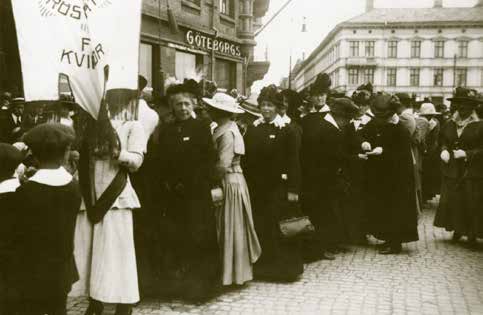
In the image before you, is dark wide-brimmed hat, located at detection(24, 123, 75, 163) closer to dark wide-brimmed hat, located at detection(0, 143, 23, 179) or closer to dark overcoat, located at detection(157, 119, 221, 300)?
dark wide-brimmed hat, located at detection(0, 143, 23, 179)

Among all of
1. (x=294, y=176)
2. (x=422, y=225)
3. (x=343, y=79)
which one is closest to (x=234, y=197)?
(x=294, y=176)

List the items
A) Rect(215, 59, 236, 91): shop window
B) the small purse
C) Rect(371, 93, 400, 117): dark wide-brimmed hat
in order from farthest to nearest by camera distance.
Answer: Rect(215, 59, 236, 91): shop window
Rect(371, 93, 400, 117): dark wide-brimmed hat
the small purse

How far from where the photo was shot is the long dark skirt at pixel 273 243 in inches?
257

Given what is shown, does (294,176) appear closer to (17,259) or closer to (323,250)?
(323,250)

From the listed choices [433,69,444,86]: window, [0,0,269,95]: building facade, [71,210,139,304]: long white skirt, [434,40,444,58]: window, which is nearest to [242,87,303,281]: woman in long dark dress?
[71,210,139,304]: long white skirt

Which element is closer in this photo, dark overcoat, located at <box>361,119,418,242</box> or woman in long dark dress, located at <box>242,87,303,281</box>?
woman in long dark dress, located at <box>242,87,303,281</box>

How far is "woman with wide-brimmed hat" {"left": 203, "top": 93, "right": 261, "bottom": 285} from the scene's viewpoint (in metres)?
6.05

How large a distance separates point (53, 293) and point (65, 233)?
360mm

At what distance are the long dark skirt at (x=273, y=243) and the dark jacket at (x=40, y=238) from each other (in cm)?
316

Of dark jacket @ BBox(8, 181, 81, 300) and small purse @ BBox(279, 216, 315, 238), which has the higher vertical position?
dark jacket @ BBox(8, 181, 81, 300)

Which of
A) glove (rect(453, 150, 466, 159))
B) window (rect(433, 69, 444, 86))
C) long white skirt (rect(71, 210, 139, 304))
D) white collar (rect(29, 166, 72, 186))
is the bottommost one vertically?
long white skirt (rect(71, 210, 139, 304))

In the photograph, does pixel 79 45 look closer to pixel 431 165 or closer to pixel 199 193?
pixel 199 193

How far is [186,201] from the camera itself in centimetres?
557

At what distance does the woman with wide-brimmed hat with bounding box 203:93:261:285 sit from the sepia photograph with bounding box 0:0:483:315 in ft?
0.05
